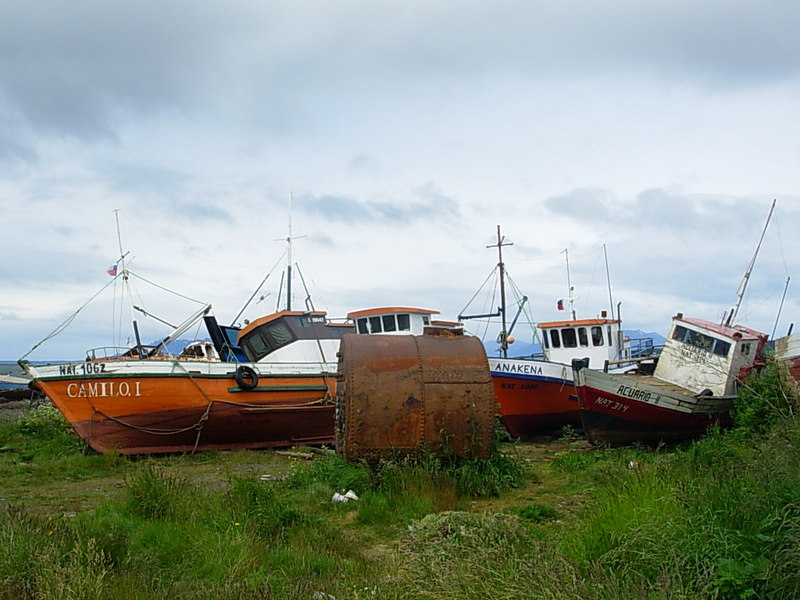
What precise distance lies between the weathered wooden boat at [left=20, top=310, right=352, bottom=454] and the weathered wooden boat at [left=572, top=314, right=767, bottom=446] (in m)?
6.07

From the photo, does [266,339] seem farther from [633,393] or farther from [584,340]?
[584,340]

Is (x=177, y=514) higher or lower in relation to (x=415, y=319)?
lower

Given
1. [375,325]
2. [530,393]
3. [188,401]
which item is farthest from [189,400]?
[530,393]

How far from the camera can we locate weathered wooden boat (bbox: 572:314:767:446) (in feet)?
43.0

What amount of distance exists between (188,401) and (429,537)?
32.5 ft

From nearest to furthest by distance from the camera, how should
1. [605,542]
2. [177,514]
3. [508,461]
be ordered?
[605,542] < [177,514] < [508,461]

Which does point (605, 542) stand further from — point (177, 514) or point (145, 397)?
→ point (145, 397)

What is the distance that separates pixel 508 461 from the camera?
32.4ft

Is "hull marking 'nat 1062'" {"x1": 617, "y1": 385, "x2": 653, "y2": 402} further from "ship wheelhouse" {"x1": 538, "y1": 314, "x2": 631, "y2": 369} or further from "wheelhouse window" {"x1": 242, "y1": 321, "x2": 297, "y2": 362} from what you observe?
"wheelhouse window" {"x1": 242, "y1": 321, "x2": 297, "y2": 362}

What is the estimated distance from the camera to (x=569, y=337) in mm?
20859

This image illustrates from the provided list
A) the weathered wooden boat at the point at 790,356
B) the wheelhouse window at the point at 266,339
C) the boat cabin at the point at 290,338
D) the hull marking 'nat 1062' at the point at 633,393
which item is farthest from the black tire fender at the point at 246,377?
the weathered wooden boat at the point at 790,356

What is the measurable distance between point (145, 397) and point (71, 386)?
5.16ft

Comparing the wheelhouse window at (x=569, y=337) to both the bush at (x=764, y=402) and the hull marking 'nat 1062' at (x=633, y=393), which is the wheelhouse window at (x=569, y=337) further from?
the bush at (x=764, y=402)

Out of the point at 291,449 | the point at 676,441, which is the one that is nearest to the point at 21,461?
the point at 291,449
